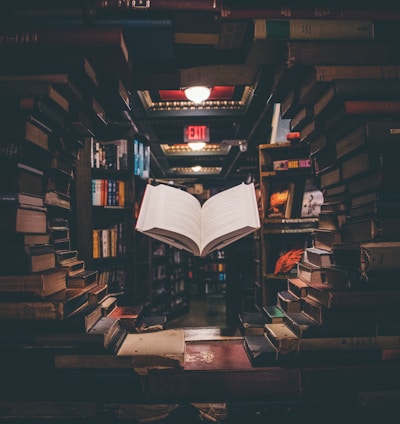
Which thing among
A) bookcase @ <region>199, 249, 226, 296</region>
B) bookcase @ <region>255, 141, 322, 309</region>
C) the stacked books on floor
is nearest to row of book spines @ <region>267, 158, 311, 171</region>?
bookcase @ <region>255, 141, 322, 309</region>

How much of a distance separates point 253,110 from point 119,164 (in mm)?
2002

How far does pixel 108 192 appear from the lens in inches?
124

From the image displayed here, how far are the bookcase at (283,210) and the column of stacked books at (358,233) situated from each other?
1.90 m

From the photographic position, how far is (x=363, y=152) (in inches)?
41.3

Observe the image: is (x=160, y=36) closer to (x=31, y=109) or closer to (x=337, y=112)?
(x=31, y=109)

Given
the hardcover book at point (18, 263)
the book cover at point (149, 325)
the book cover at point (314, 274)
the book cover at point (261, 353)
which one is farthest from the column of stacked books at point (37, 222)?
the book cover at point (314, 274)

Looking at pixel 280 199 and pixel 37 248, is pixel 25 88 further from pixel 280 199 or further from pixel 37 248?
pixel 280 199

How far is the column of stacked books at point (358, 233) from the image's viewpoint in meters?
1.00

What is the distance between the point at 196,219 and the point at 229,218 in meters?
0.15

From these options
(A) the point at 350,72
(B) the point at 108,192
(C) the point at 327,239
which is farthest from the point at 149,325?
(B) the point at 108,192

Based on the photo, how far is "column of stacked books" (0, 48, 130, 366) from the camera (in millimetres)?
1002

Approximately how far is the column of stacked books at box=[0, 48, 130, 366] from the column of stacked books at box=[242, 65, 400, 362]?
0.67 meters

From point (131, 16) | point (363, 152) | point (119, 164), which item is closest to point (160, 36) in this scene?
point (131, 16)

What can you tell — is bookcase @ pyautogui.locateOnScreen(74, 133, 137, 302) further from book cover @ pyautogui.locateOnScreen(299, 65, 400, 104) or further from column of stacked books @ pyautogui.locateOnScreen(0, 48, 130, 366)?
book cover @ pyautogui.locateOnScreen(299, 65, 400, 104)
